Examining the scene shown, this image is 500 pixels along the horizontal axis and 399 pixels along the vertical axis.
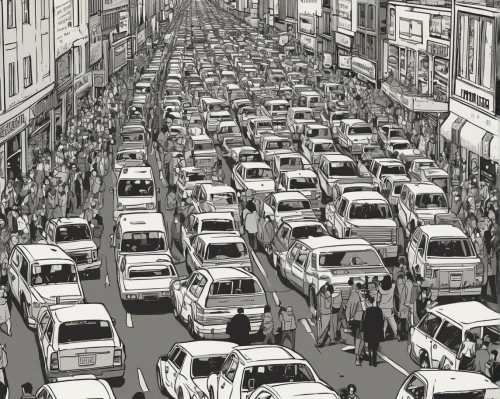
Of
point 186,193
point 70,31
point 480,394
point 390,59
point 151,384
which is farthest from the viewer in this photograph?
point 390,59

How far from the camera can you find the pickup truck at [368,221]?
1142 inches

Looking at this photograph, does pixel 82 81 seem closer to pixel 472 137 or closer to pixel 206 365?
pixel 472 137

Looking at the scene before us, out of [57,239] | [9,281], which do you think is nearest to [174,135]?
[57,239]

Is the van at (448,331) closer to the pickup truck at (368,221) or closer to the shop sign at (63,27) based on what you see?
the pickup truck at (368,221)

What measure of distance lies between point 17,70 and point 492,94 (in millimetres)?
17441

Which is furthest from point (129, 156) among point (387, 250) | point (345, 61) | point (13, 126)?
point (345, 61)

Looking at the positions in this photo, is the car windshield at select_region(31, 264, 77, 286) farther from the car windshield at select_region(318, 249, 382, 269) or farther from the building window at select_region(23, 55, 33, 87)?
the building window at select_region(23, 55, 33, 87)

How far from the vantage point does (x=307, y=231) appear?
92.2ft

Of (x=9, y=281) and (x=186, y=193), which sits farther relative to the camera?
(x=186, y=193)

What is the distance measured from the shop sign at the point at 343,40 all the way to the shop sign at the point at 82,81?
2598cm

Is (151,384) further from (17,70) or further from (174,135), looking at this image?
(174,135)

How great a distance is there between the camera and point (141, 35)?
13100 centimetres

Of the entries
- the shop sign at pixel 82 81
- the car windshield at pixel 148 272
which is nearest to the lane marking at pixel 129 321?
the car windshield at pixel 148 272

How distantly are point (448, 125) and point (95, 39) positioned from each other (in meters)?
32.2
